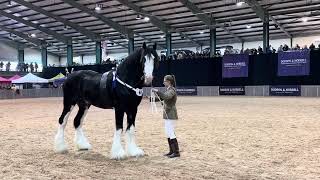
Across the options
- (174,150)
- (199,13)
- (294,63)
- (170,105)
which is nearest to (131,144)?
(174,150)

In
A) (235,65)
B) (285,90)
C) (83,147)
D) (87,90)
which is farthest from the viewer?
(235,65)

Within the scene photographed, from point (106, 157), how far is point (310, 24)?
1464 inches

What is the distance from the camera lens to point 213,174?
5.91 meters

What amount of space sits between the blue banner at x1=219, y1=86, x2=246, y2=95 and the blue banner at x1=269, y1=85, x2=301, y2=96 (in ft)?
8.99

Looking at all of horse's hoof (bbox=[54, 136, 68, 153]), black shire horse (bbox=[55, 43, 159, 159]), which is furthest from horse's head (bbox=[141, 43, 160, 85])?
horse's hoof (bbox=[54, 136, 68, 153])

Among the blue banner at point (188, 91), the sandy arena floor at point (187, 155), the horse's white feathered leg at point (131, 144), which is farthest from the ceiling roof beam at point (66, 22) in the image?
the horse's white feathered leg at point (131, 144)

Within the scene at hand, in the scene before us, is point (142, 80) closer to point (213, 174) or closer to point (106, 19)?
point (213, 174)

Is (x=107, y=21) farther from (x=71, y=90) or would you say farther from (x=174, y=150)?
(x=174, y=150)

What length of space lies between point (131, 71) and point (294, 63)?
84.6 feet

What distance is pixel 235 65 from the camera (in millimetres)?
34531

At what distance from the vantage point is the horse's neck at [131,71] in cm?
716

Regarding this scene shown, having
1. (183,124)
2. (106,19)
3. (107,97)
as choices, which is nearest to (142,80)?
(107,97)

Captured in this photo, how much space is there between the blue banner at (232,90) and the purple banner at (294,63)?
4046 mm

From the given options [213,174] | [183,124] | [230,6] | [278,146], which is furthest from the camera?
[230,6]
